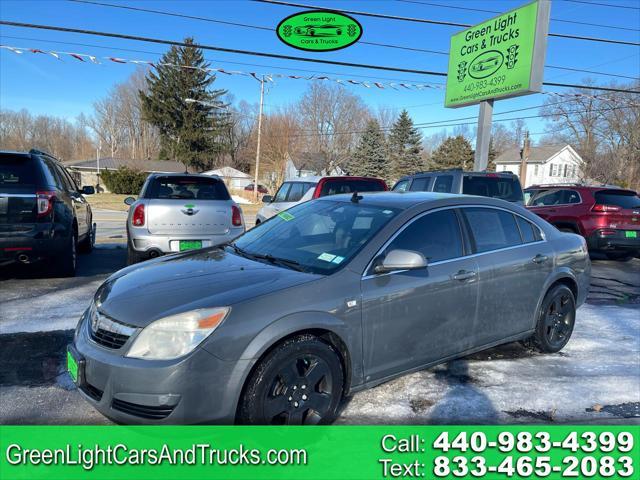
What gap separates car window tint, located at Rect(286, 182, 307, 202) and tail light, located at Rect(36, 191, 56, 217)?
5.29 m

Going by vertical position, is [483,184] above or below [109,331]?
above

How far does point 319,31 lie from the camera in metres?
13.8

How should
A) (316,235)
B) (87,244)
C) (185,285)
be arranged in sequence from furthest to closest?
(87,244) < (316,235) < (185,285)

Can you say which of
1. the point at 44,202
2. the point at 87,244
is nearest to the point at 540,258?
the point at 44,202

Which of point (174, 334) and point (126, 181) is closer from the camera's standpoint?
point (174, 334)

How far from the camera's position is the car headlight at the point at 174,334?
246cm

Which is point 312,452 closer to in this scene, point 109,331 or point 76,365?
point 109,331

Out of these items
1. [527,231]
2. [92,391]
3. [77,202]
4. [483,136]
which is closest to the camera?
[92,391]

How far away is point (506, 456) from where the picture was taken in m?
2.77

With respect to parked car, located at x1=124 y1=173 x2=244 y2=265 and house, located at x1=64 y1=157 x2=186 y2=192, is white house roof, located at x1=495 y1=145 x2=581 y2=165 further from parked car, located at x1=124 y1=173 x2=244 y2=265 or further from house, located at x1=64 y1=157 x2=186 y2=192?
parked car, located at x1=124 y1=173 x2=244 y2=265

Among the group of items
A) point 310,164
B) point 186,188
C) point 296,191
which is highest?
point 310,164

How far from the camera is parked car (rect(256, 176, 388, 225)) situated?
32.0 ft

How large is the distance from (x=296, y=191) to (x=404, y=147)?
150 ft

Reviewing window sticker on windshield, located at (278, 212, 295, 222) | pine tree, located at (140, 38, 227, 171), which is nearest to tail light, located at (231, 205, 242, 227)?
window sticker on windshield, located at (278, 212, 295, 222)
